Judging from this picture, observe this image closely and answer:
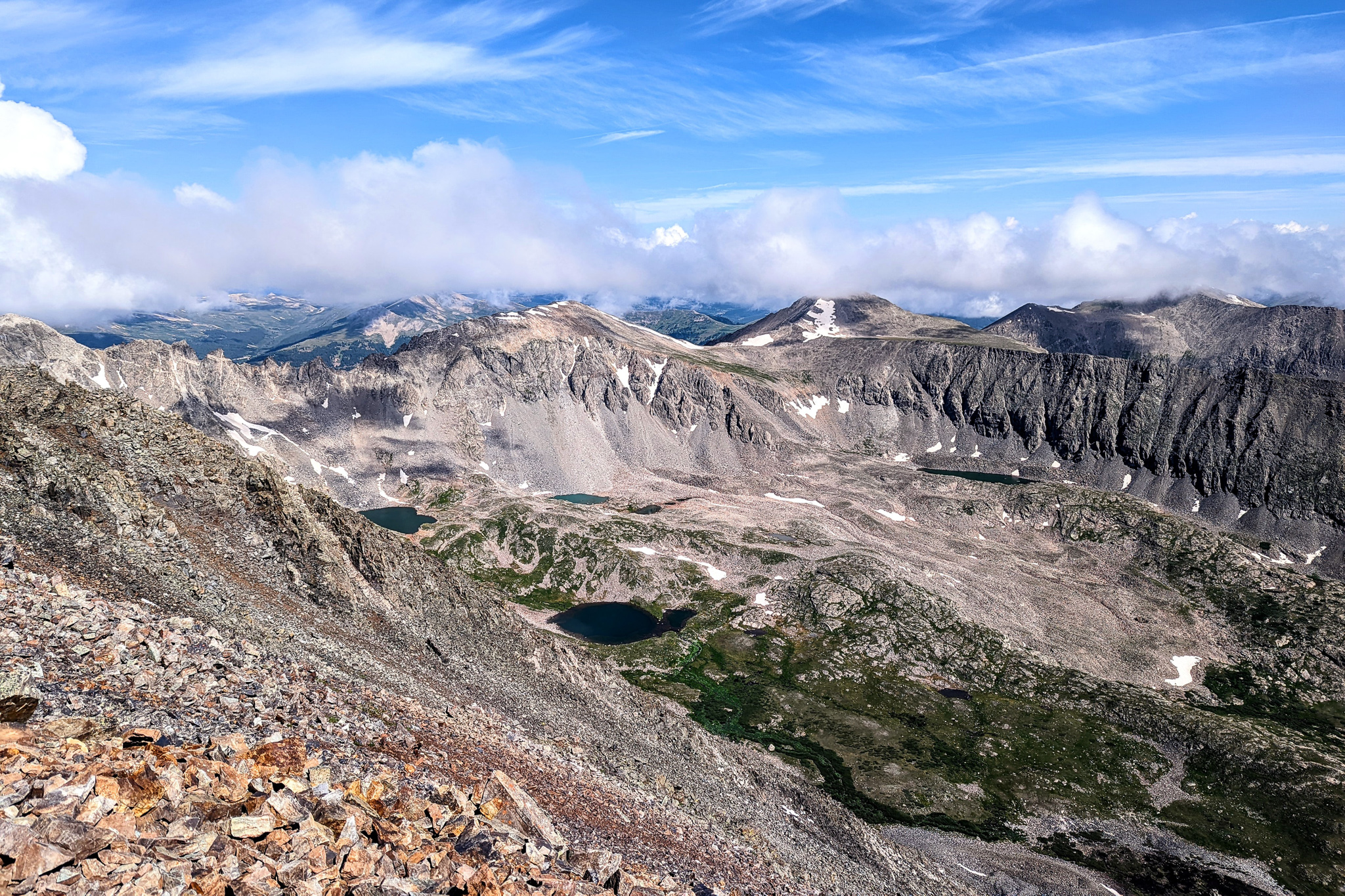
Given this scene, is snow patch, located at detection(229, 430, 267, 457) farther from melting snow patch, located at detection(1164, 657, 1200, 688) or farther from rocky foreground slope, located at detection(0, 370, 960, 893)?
melting snow patch, located at detection(1164, 657, 1200, 688)

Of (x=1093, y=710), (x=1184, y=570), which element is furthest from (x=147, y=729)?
(x=1184, y=570)

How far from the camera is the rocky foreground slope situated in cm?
2991

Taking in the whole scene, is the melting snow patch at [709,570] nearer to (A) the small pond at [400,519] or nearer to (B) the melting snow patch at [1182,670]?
(A) the small pond at [400,519]

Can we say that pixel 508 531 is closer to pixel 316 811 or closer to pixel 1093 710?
pixel 1093 710

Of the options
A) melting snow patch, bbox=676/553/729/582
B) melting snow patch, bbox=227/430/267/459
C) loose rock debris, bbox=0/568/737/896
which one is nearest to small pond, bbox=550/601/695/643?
melting snow patch, bbox=676/553/729/582

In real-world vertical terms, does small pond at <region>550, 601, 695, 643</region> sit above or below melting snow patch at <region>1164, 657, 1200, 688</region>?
above

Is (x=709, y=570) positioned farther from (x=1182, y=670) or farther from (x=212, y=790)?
(x=212, y=790)

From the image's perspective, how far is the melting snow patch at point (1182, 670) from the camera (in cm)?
12675

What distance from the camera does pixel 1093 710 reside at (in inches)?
4245

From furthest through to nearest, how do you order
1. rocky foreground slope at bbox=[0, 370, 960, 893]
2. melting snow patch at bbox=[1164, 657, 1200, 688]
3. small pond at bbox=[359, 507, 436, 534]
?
small pond at bbox=[359, 507, 436, 534], melting snow patch at bbox=[1164, 657, 1200, 688], rocky foreground slope at bbox=[0, 370, 960, 893]

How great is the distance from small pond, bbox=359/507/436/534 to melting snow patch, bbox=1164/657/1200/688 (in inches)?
6620

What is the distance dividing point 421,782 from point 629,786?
1016 inches

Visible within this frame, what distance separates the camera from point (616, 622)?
140000mm

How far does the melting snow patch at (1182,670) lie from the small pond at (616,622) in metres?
90.2
